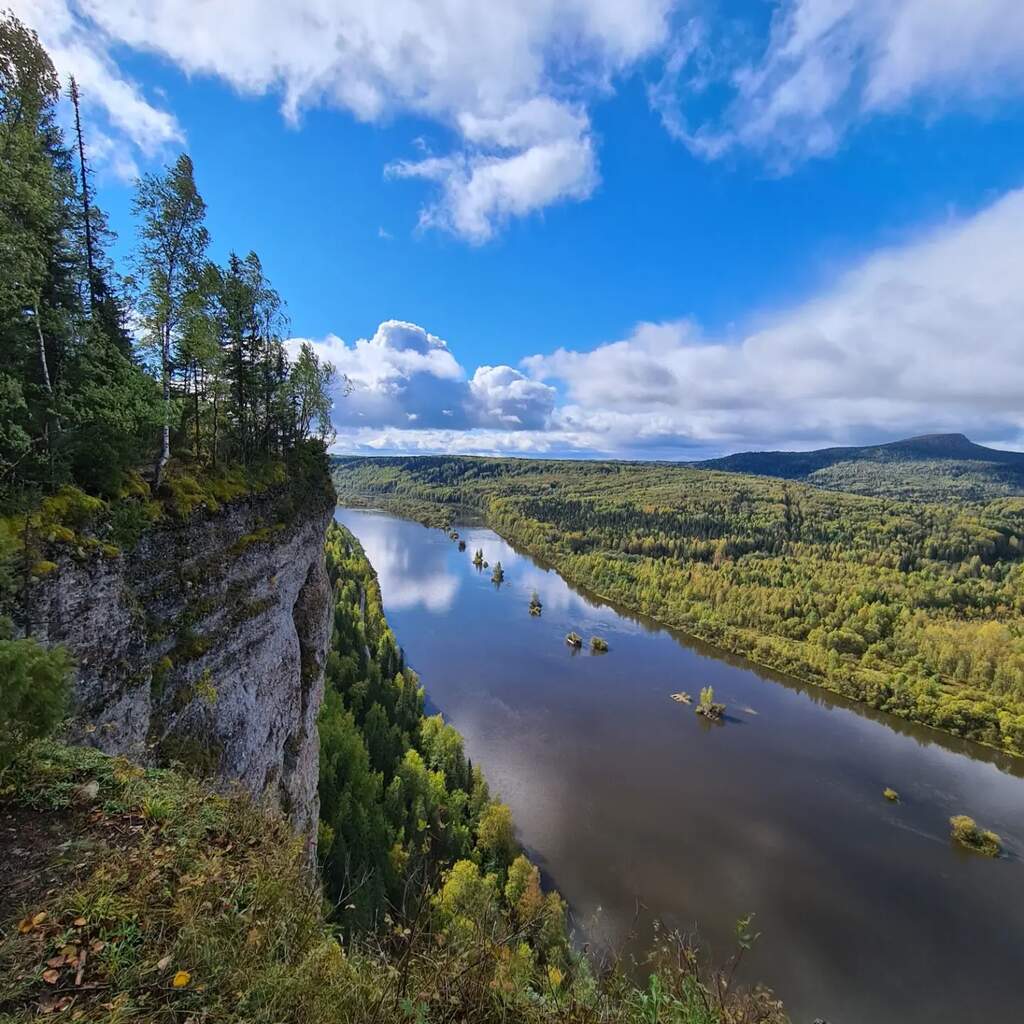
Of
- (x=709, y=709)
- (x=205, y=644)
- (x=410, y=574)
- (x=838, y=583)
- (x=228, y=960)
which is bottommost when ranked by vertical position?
(x=709, y=709)

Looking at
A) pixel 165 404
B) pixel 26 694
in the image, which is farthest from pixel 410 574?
pixel 26 694

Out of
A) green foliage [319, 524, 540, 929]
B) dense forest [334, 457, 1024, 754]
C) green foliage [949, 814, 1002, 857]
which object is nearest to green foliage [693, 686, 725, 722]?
green foliage [949, 814, 1002, 857]

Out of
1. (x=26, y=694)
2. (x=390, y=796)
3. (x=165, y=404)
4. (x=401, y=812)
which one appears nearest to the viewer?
(x=26, y=694)

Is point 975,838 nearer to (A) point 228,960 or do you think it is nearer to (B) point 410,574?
(A) point 228,960

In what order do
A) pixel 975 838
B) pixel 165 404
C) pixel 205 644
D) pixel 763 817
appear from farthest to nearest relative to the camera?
pixel 763 817
pixel 975 838
pixel 205 644
pixel 165 404

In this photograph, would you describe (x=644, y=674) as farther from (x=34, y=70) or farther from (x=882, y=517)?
(x=882, y=517)

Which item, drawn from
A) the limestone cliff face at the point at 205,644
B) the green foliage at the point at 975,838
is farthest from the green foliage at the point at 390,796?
the green foliage at the point at 975,838

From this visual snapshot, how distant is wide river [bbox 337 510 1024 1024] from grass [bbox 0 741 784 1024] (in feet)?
62.8

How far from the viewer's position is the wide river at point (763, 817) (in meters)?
24.0

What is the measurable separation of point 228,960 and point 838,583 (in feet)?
307

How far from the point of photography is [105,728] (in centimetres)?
846

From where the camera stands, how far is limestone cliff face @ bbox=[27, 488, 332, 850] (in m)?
8.33

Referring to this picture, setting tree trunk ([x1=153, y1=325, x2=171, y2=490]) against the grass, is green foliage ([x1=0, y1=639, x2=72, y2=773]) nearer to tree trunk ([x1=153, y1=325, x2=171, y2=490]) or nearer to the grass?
the grass

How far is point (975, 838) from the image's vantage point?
32.1 m
